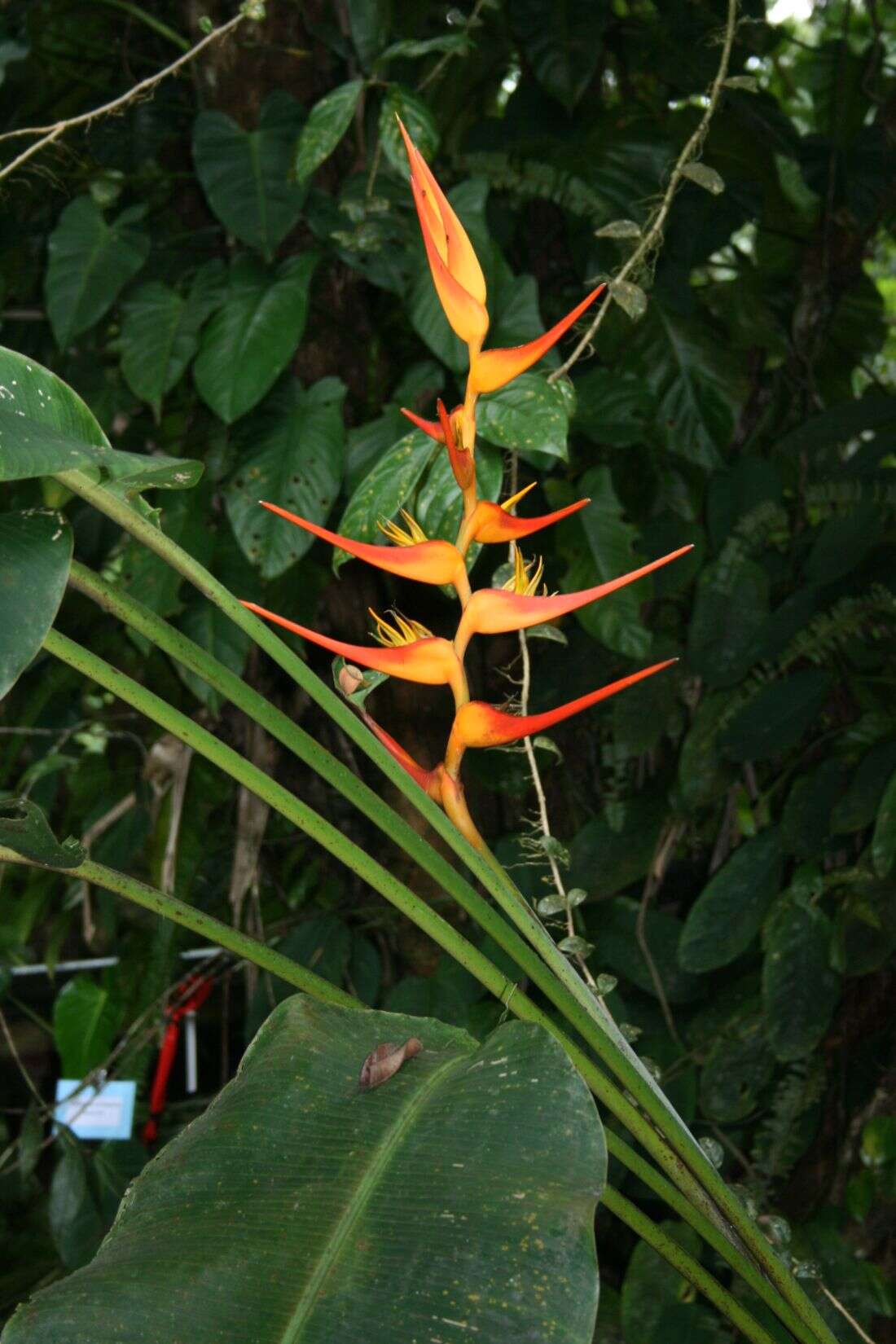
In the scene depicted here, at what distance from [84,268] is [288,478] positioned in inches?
11.8

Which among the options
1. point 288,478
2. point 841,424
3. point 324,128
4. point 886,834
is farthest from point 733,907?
point 324,128

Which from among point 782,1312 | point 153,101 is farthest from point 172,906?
point 153,101

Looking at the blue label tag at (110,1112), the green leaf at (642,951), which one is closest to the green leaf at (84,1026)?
the blue label tag at (110,1112)

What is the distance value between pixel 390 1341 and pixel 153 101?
125cm

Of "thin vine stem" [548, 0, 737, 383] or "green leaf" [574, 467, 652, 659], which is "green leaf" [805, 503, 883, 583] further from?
"thin vine stem" [548, 0, 737, 383]

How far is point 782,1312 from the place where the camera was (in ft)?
1.98

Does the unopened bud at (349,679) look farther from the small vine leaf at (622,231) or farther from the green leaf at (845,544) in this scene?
the green leaf at (845,544)

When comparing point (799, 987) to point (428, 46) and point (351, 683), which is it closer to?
point (351, 683)

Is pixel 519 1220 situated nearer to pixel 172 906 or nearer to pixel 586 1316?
pixel 586 1316

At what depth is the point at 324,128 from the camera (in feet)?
3.41

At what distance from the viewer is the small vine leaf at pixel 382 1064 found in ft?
1.84

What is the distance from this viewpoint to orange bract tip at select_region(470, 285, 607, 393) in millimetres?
506

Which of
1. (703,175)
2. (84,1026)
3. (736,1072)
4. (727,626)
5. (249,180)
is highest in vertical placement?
(703,175)

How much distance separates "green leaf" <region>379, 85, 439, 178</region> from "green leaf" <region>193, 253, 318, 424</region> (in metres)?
0.14
